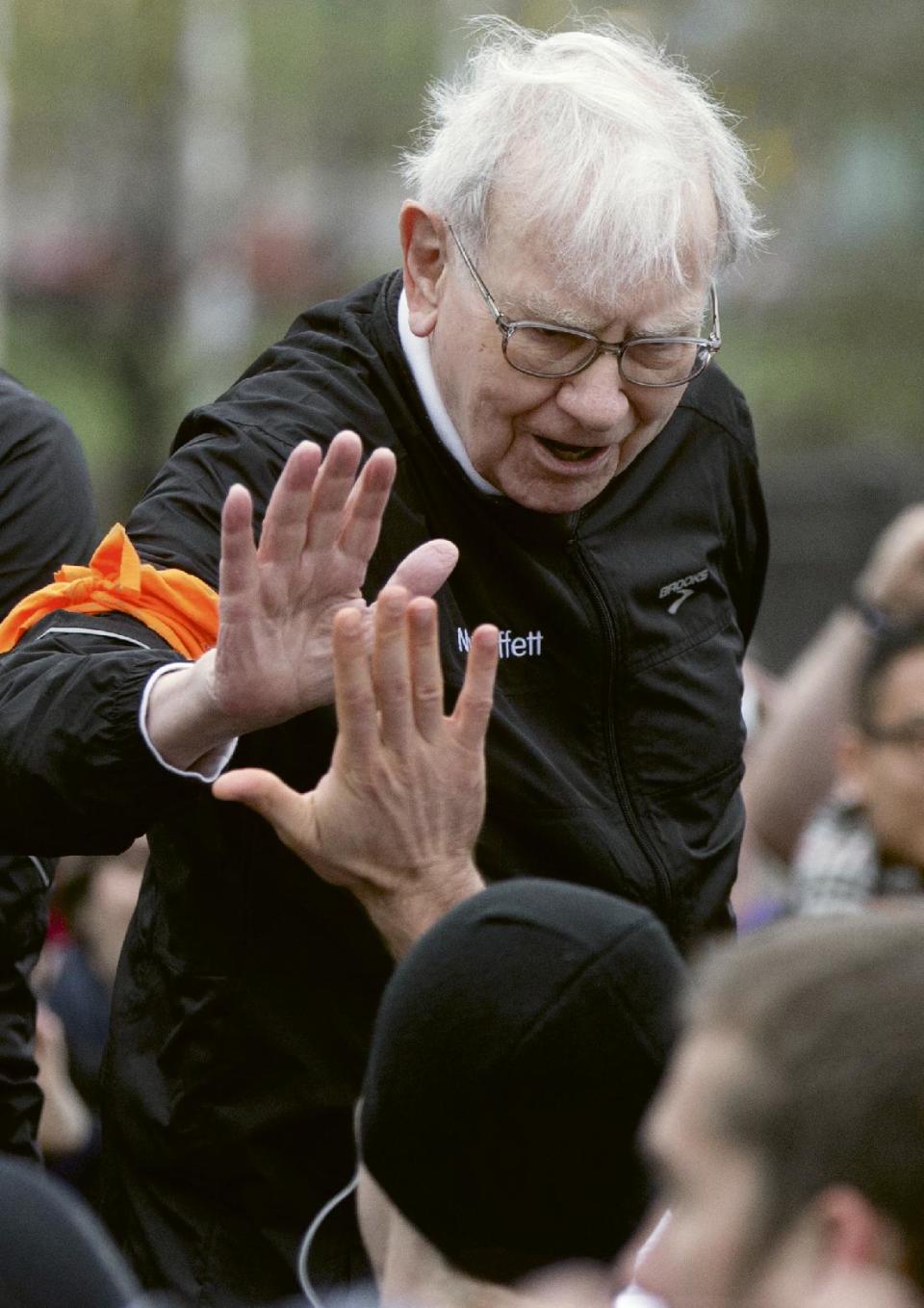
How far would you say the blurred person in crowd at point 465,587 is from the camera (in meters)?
2.93

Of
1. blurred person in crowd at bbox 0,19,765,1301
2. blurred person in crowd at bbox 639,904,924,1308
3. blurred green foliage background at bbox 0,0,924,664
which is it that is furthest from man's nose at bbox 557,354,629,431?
blurred green foliage background at bbox 0,0,924,664

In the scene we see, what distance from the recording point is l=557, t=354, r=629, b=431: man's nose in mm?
2969

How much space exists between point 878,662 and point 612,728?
4.16 ft

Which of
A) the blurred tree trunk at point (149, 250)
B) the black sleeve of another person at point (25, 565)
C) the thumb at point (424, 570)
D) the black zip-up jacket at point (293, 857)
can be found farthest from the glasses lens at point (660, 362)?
the blurred tree trunk at point (149, 250)

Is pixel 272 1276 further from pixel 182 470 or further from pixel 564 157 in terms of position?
pixel 564 157

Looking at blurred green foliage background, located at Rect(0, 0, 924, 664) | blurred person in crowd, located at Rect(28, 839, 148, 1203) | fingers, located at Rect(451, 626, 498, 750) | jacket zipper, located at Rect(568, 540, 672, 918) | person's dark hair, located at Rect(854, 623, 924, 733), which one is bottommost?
blurred green foliage background, located at Rect(0, 0, 924, 664)

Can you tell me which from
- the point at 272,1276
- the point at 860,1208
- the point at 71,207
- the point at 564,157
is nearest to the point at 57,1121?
the point at 272,1276

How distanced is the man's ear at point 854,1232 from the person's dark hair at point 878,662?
Result: 280 centimetres

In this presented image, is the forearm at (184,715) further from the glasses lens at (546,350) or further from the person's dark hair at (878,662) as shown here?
the person's dark hair at (878,662)

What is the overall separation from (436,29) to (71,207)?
135 inches

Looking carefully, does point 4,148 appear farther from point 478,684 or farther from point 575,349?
point 478,684

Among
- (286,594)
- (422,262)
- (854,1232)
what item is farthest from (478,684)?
(854,1232)

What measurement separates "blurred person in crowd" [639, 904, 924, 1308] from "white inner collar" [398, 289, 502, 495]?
1.43 meters

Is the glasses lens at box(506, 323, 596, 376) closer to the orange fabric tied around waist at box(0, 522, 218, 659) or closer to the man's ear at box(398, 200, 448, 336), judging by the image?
the man's ear at box(398, 200, 448, 336)
